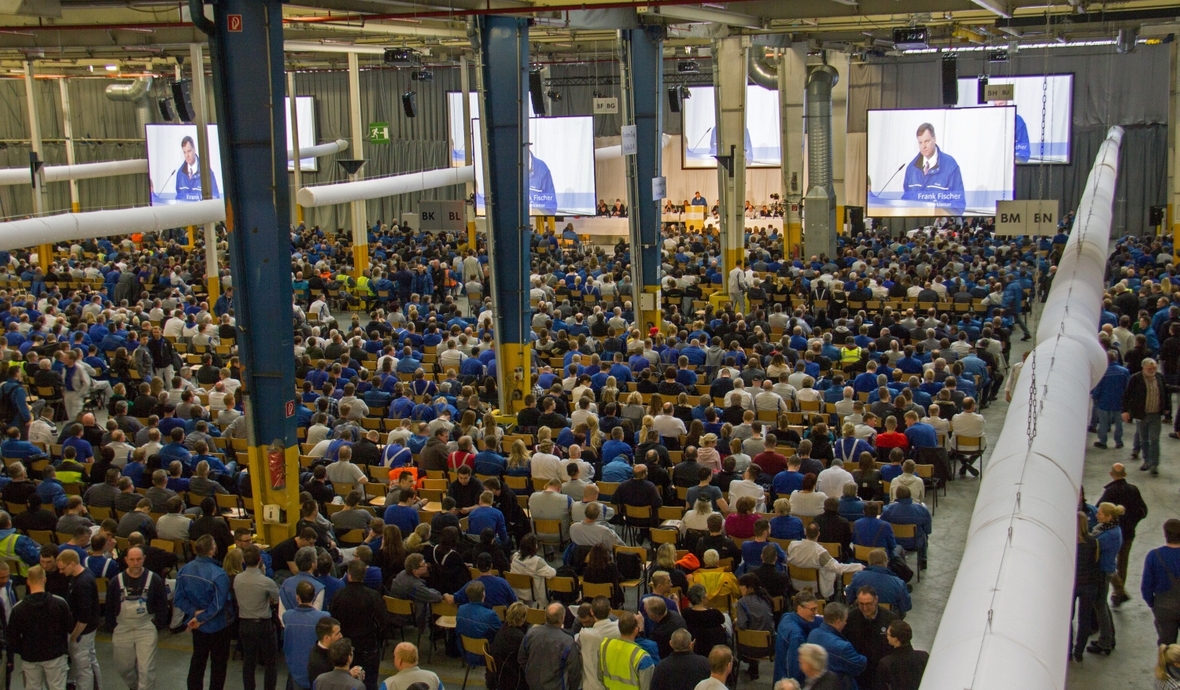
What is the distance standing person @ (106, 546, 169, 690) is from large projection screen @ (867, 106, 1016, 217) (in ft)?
73.1

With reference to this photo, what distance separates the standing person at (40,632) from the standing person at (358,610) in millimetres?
1962

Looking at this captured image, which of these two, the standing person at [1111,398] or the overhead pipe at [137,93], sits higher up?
the overhead pipe at [137,93]

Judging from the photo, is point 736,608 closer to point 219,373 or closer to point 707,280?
point 219,373

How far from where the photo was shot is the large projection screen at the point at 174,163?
2706 centimetres

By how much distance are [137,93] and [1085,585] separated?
124 feet

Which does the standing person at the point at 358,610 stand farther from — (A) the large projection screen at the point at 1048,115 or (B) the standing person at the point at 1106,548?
(A) the large projection screen at the point at 1048,115

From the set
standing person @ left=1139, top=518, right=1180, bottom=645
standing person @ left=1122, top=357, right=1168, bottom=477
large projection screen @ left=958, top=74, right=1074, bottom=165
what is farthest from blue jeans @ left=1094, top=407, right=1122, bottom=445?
large projection screen @ left=958, top=74, right=1074, bottom=165

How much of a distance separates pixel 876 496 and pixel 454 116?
30.4 m

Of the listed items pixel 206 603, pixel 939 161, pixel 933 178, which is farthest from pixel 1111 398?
pixel 939 161

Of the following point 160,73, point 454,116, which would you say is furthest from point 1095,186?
point 160,73

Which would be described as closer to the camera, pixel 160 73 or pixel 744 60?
pixel 744 60

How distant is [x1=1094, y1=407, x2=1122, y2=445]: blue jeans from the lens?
14.5 meters

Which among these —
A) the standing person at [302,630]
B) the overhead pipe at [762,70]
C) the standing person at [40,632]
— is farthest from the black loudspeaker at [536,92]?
the standing person at [302,630]

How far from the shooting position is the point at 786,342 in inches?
701
